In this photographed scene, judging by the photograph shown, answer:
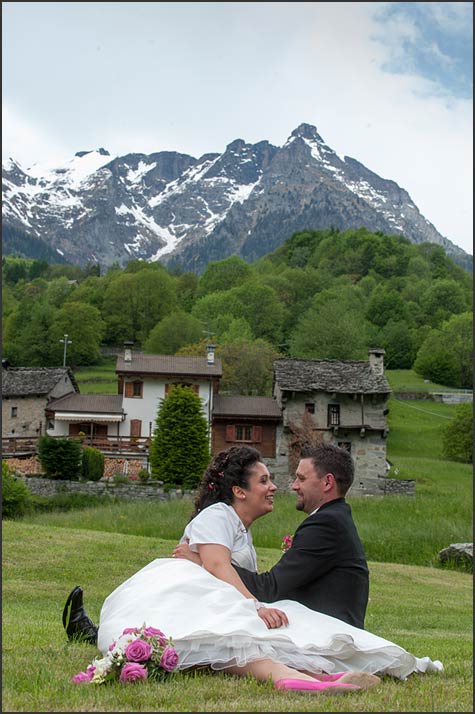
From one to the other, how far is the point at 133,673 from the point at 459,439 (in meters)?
48.4

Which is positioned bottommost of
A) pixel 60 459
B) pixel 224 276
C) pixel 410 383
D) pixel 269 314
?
pixel 60 459

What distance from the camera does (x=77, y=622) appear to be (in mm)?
6129

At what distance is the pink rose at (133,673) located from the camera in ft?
14.5

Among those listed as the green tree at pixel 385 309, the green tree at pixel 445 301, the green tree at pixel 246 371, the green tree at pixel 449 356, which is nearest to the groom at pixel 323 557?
the green tree at pixel 246 371

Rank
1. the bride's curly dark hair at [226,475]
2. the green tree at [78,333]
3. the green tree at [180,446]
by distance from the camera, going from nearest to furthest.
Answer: the bride's curly dark hair at [226,475] → the green tree at [180,446] → the green tree at [78,333]

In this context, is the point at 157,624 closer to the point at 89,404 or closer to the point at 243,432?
the point at 243,432

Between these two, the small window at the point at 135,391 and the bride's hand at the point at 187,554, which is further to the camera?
the small window at the point at 135,391

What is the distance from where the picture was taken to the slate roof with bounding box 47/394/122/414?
44344 millimetres

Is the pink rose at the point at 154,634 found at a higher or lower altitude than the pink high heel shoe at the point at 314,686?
higher

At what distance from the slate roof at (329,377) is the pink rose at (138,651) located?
37677 millimetres

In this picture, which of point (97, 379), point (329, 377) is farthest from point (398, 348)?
point (329, 377)

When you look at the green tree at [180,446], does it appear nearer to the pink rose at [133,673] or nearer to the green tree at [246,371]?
the green tree at [246,371]

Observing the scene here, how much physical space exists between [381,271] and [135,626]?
4766 inches

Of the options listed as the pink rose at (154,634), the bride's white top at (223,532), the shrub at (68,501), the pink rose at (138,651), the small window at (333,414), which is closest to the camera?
the pink rose at (138,651)
